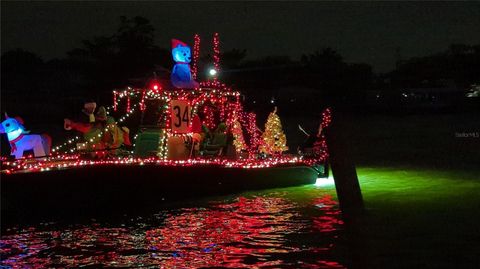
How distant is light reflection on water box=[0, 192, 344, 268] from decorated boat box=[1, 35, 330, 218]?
2.97ft

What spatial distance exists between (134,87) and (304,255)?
7.20m

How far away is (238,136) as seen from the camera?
18188mm

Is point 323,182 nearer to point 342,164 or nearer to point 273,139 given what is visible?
point 273,139

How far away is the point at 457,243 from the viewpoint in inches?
408

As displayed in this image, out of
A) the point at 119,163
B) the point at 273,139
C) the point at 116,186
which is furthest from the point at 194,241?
the point at 273,139

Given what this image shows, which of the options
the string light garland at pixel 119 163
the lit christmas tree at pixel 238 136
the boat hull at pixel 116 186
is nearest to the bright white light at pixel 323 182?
the string light garland at pixel 119 163

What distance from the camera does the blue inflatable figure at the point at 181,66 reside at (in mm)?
15055

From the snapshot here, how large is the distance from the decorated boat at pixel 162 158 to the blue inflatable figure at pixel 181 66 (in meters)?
0.02

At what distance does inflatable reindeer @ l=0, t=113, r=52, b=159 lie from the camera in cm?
1413

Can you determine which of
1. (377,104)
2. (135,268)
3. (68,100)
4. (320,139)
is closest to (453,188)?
(320,139)

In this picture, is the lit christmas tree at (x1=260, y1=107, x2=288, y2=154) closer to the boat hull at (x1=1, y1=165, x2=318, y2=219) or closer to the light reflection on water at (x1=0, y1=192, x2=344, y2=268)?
the boat hull at (x1=1, y1=165, x2=318, y2=219)

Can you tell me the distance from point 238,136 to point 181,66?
11.6 ft

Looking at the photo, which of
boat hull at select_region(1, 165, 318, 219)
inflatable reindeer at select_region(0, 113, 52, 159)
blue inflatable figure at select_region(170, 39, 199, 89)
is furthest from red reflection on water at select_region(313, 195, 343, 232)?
inflatable reindeer at select_region(0, 113, 52, 159)

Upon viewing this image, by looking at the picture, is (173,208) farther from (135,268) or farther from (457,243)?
(457,243)
